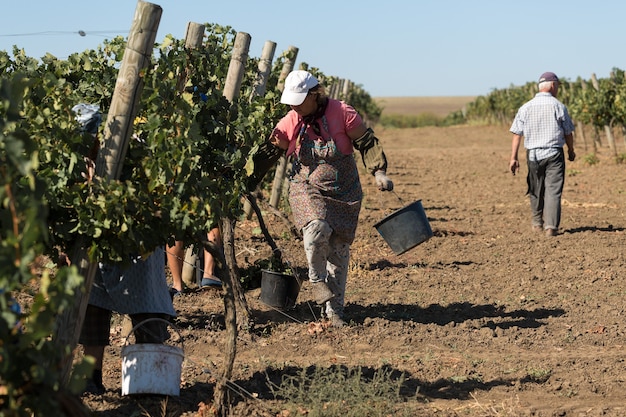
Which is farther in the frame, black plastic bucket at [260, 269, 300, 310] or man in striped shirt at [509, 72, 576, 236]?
man in striped shirt at [509, 72, 576, 236]

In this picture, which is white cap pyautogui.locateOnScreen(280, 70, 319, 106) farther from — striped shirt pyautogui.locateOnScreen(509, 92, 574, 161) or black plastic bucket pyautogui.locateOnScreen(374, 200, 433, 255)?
striped shirt pyautogui.locateOnScreen(509, 92, 574, 161)

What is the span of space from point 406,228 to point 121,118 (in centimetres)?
301

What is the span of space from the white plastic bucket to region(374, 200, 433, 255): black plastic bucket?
2.53 metres

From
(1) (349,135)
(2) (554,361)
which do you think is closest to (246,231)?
(1) (349,135)

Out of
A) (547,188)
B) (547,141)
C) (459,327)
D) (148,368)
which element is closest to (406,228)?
→ (459,327)

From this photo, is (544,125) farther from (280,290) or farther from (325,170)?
(325,170)

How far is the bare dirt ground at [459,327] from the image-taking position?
5.27 meters

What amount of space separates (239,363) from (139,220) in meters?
1.59

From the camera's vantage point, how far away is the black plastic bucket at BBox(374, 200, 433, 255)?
693cm

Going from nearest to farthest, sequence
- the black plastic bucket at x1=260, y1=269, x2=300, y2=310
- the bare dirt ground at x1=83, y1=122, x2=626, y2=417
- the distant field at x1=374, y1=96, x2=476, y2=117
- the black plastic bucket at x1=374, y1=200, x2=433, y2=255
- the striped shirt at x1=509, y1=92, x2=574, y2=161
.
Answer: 1. the bare dirt ground at x1=83, y1=122, x2=626, y2=417
2. the black plastic bucket at x1=374, y1=200, x2=433, y2=255
3. the black plastic bucket at x1=260, y1=269, x2=300, y2=310
4. the striped shirt at x1=509, y1=92, x2=574, y2=161
5. the distant field at x1=374, y1=96, x2=476, y2=117

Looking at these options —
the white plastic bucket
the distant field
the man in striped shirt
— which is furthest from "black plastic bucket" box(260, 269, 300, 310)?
the distant field

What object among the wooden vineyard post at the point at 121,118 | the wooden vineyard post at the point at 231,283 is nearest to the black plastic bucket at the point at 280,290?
the wooden vineyard post at the point at 231,283

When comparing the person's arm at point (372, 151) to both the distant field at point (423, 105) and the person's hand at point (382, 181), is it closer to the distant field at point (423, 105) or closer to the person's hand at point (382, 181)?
the person's hand at point (382, 181)

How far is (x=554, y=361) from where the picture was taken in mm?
5984
